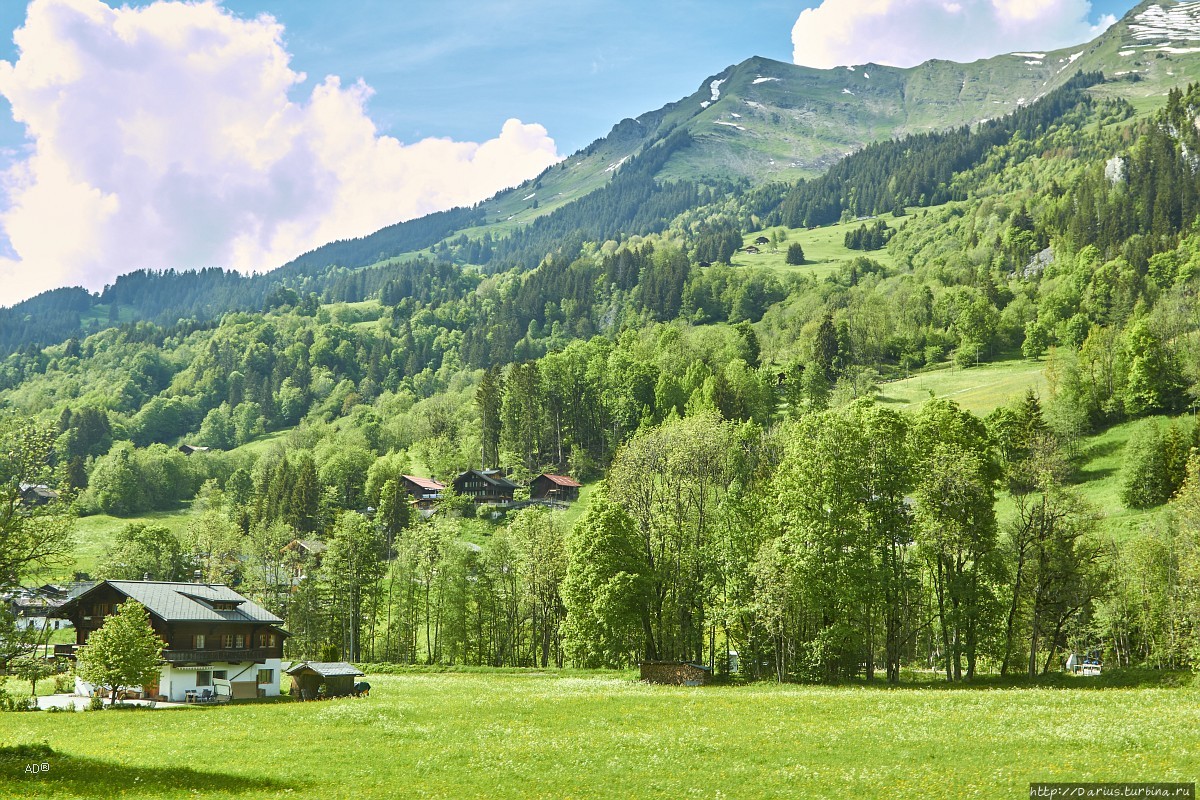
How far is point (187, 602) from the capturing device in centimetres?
6825

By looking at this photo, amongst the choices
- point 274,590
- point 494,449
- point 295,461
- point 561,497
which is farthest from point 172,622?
point 295,461

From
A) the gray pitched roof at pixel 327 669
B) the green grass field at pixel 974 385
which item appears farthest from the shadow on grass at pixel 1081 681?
the green grass field at pixel 974 385

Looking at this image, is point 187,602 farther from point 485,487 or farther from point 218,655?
point 485,487

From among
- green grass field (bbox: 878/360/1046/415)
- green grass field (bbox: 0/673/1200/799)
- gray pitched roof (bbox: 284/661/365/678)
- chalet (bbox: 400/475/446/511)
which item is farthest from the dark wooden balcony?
green grass field (bbox: 878/360/1046/415)

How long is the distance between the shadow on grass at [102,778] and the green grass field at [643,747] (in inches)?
3.8

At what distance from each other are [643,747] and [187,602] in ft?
160

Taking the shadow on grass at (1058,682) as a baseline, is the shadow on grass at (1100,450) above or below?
above

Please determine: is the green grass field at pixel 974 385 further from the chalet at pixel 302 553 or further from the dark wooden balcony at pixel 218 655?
the dark wooden balcony at pixel 218 655

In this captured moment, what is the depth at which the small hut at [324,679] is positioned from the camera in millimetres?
61188

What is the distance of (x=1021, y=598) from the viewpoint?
57469 millimetres

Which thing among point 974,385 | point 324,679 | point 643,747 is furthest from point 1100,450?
point 643,747

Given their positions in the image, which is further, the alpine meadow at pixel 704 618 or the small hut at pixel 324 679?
the small hut at pixel 324 679

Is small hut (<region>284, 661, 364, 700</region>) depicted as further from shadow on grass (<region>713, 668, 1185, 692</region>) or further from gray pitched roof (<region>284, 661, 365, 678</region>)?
shadow on grass (<region>713, 668, 1185, 692</region>)

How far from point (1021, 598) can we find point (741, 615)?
703 inches
